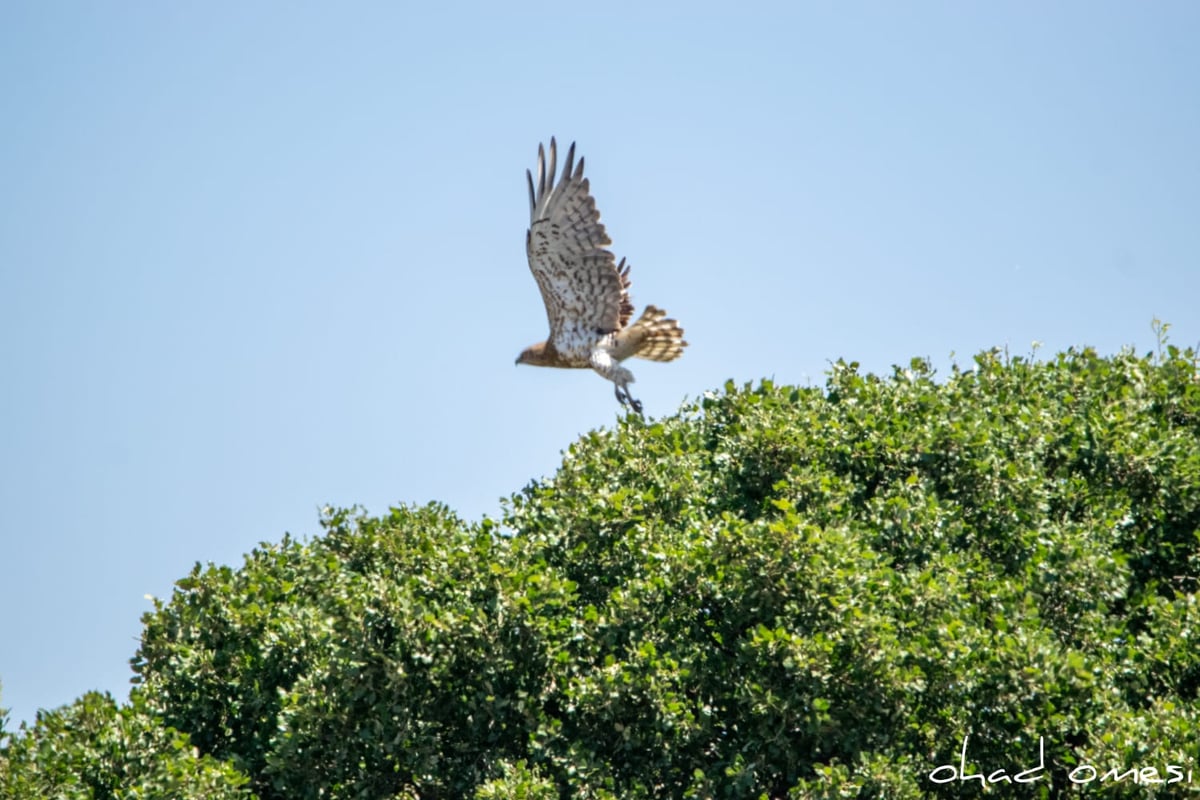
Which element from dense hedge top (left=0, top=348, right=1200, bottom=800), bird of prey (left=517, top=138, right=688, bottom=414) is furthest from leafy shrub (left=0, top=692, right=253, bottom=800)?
bird of prey (left=517, top=138, right=688, bottom=414)

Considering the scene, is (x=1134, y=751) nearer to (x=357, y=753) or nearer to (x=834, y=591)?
(x=834, y=591)

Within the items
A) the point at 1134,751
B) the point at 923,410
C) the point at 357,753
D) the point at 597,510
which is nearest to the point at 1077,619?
the point at 1134,751

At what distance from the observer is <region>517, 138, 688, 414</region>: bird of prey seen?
63.4 feet

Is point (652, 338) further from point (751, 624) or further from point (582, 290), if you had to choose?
point (751, 624)

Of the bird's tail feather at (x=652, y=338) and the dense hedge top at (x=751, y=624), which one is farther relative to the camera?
the bird's tail feather at (x=652, y=338)

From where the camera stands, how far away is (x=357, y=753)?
609 inches

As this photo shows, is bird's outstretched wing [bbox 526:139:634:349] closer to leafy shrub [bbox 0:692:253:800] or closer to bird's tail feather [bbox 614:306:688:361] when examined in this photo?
bird's tail feather [bbox 614:306:688:361]

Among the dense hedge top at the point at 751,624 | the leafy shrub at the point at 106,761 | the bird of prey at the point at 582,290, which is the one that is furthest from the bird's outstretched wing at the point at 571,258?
the leafy shrub at the point at 106,761

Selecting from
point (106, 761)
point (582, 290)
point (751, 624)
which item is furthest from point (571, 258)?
point (106, 761)

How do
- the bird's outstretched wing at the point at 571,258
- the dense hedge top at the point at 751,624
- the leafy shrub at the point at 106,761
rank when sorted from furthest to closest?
the bird's outstretched wing at the point at 571,258 → the leafy shrub at the point at 106,761 → the dense hedge top at the point at 751,624

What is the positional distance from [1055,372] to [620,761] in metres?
7.92

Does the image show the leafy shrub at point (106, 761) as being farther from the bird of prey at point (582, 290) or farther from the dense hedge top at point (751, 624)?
the bird of prey at point (582, 290)

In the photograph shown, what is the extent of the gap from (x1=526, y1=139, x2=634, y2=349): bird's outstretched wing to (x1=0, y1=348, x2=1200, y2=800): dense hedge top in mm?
2252

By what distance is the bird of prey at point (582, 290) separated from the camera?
19312 mm
